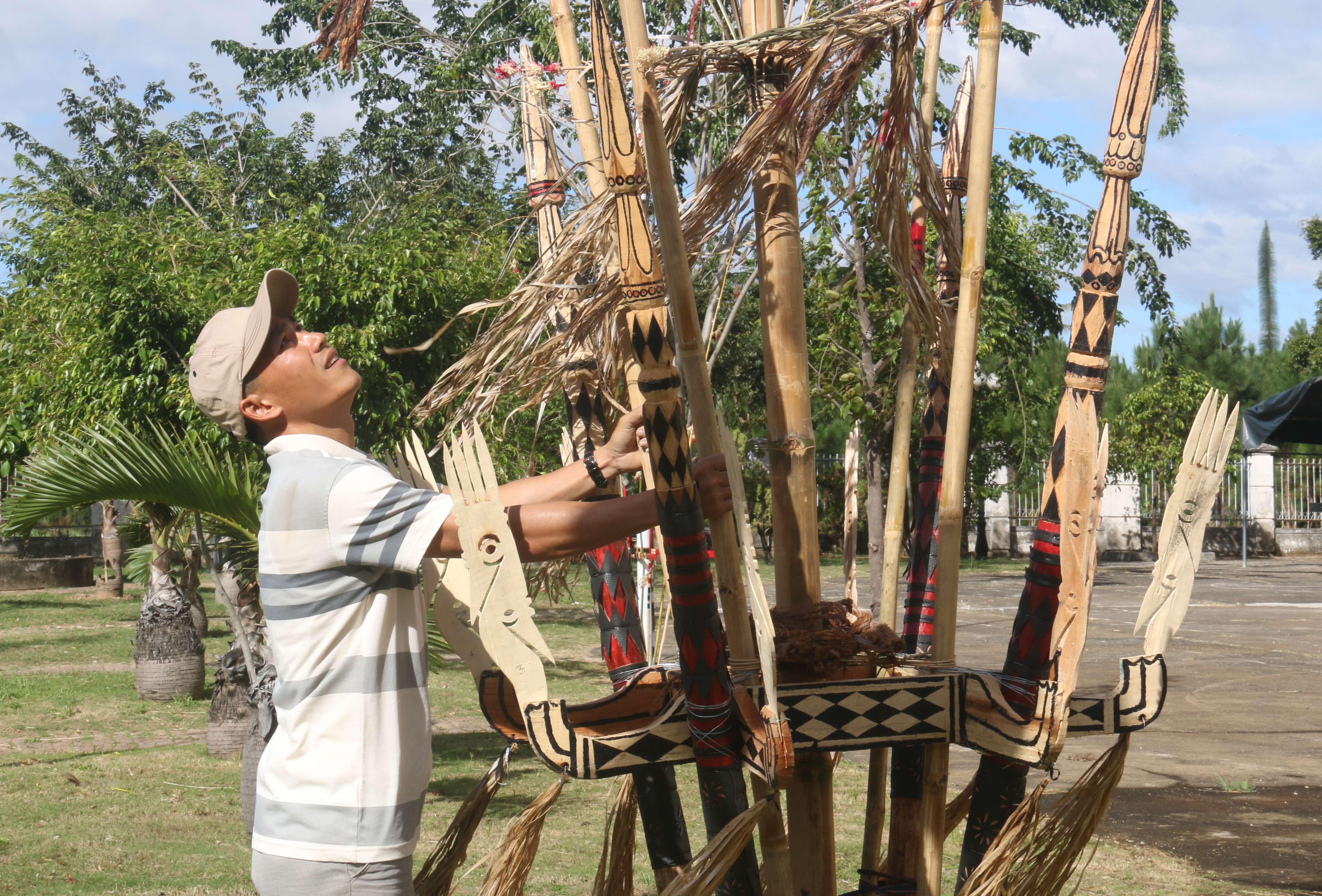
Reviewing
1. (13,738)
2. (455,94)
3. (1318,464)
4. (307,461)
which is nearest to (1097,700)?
(307,461)

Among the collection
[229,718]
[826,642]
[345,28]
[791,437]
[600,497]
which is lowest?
[229,718]

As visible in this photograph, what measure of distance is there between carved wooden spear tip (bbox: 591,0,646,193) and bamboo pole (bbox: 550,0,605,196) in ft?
1.30

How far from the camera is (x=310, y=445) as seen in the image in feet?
6.83

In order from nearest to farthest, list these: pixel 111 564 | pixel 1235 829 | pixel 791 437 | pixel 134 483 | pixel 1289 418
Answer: pixel 791 437 → pixel 134 483 → pixel 1235 829 → pixel 1289 418 → pixel 111 564

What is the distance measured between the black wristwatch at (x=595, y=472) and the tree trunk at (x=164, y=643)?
279 inches

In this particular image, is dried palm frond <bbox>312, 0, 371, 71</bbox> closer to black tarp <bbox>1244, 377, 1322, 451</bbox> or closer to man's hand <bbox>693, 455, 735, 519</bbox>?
man's hand <bbox>693, 455, 735, 519</bbox>

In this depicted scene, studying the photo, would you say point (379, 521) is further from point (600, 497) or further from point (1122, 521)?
point (1122, 521)

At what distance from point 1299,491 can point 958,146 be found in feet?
67.4

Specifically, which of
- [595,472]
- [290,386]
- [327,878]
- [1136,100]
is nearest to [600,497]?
[595,472]

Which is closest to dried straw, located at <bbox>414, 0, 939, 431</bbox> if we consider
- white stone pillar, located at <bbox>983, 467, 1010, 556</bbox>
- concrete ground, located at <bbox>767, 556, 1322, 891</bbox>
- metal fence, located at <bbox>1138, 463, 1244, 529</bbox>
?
concrete ground, located at <bbox>767, 556, 1322, 891</bbox>

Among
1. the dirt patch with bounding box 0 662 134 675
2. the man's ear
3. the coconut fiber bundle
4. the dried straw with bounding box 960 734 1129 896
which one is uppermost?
the man's ear

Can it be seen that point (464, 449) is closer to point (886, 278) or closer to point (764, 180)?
point (764, 180)

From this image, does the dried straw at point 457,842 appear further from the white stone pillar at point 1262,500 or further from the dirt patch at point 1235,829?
the white stone pillar at point 1262,500

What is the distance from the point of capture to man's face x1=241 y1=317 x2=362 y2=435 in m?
2.11
